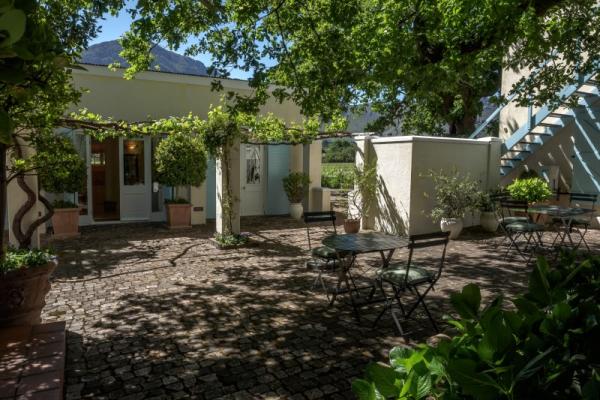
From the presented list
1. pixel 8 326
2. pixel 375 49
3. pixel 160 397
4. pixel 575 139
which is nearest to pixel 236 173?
pixel 375 49

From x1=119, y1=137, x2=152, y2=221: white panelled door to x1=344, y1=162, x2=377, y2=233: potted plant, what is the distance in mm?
5815

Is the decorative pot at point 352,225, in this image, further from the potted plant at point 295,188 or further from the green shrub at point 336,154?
the green shrub at point 336,154

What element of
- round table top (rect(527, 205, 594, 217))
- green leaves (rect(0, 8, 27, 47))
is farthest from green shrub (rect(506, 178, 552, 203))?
green leaves (rect(0, 8, 27, 47))

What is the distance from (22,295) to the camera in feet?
13.1

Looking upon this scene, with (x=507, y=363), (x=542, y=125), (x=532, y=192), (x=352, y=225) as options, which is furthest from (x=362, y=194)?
(x=507, y=363)

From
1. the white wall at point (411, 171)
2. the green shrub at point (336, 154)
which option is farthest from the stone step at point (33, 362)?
the green shrub at point (336, 154)

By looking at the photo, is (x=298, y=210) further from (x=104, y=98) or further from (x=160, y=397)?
(x=160, y=397)

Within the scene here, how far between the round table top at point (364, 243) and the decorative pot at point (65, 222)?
7.17 m

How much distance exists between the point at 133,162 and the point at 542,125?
11386 mm

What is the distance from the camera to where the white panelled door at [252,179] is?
13617 mm

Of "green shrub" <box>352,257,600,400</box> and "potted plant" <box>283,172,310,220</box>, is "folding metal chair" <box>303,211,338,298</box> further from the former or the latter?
"potted plant" <box>283,172,310,220</box>

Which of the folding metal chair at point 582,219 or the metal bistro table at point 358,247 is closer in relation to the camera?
the metal bistro table at point 358,247

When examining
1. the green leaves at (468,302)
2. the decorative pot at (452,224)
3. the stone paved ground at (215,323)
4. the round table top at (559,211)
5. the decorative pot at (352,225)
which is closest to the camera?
the green leaves at (468,302)

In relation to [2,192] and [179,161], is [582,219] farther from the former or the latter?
[2,192]
